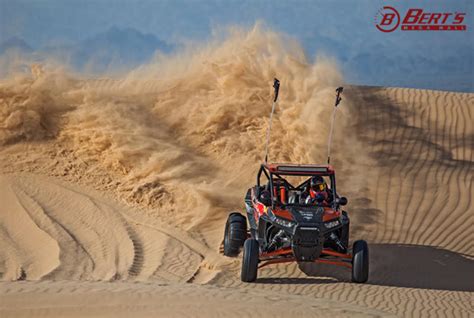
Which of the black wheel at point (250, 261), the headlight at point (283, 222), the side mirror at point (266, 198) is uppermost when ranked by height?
the side mirror at point (266, 198)

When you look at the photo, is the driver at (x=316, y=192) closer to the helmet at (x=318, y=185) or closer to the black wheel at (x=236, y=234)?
the helmet at (x=318, y=185)

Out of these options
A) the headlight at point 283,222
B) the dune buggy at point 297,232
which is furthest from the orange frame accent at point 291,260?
the headlight at point 283,222

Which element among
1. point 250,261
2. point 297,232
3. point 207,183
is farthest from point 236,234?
point 207,183

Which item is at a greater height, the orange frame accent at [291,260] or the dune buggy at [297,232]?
the dune buggy at [297,232]

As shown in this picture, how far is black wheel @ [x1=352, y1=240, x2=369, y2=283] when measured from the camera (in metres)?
11.1

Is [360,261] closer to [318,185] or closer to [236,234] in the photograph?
[318,185]

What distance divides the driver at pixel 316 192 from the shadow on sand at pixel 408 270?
3.72ft

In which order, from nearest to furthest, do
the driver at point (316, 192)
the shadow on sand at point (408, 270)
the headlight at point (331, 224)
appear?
the headlight at point (331, 224)
the shadow on sand at point (408, 270)
the driver at point (316, 192)

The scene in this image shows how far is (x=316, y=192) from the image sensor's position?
11820 millimetres

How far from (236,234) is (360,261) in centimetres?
215

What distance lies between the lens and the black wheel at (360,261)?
1107cm

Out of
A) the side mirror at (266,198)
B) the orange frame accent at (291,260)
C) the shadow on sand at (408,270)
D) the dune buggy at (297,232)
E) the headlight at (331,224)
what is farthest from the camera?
the shadow on sand at (408,270)

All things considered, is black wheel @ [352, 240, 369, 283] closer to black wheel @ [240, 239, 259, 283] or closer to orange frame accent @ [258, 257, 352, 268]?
orange frame accent @ [258, 257, 352, 268]

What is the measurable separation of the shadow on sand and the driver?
3.72 ft
